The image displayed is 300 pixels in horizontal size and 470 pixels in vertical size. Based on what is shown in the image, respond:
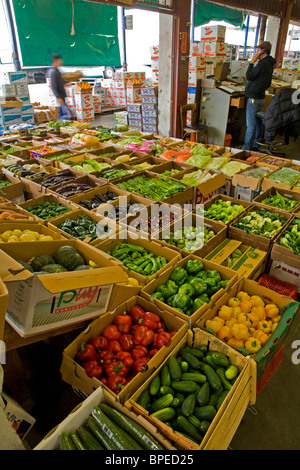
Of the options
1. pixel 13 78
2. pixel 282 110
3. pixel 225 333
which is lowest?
pixel 225 333

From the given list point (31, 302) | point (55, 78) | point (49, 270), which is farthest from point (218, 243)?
point (55, 78)

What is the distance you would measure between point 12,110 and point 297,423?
8.84 m

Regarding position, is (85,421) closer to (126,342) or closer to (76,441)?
(76,441)

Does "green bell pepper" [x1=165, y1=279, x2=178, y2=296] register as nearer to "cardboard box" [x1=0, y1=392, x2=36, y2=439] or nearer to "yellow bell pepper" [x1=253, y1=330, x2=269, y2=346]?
"yellow bell pepper" [x1=253, y1=330, x2=269, y2=346]

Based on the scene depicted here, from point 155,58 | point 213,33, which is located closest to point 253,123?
point 213,33

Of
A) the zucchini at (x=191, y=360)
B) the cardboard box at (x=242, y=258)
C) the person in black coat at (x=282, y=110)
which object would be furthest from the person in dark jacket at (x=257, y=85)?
the zucchini at (x=191, y=360)

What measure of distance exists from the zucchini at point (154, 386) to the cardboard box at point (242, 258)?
149 centimetres

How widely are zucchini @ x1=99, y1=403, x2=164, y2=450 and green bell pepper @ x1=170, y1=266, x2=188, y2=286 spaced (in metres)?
1.19

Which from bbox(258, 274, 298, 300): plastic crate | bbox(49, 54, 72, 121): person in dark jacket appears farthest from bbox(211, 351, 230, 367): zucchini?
bbox(49, 54, 72, 121): person in dark jacket

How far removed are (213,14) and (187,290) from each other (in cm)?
1466

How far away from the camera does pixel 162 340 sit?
2080 millimetres

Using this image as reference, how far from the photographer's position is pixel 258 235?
3258mm

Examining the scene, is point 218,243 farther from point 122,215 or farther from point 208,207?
point 122,215

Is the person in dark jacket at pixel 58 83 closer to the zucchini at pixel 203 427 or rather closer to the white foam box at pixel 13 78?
the white foam box at pixel 13 78
